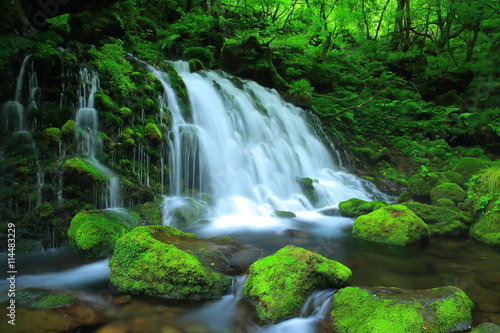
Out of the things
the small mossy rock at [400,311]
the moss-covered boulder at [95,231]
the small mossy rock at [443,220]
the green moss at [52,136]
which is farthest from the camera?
the small mossy rock at [443,220]

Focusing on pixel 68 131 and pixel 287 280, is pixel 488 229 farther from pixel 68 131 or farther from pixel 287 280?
pixel 68 131

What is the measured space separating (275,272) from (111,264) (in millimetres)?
2279

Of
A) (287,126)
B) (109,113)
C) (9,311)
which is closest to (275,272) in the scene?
(9,311)

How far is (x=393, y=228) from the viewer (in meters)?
6.64

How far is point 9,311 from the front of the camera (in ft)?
12.5

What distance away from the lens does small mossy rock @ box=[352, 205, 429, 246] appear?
21.3ft

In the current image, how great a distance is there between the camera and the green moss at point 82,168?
652 centimetres

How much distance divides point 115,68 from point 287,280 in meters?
7.71

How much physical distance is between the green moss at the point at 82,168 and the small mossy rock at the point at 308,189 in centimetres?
604

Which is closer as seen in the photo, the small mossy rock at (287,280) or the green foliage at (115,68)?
the small mossy rock at (287,280)

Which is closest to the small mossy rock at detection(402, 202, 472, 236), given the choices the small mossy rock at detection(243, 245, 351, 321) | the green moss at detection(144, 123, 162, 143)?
the small mossy rock at detection(243, 245, 351, 321)

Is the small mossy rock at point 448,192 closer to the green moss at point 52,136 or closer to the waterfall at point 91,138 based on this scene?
the waterfall at point 91,138

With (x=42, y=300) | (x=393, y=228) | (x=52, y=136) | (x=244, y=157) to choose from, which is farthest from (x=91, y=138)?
(x=393, y=228)

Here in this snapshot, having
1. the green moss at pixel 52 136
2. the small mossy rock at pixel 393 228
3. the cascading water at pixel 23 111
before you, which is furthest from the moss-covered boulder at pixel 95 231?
the small mossy rock at pixel 393 228
